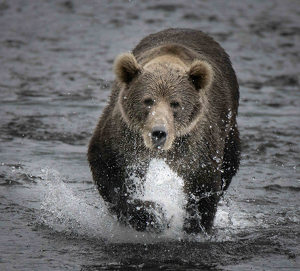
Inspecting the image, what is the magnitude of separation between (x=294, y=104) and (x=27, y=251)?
7804mm

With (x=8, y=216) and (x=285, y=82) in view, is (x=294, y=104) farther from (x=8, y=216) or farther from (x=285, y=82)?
(x=8, y=216)

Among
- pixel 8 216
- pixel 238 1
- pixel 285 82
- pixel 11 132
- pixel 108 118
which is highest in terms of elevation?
pixel 108 118

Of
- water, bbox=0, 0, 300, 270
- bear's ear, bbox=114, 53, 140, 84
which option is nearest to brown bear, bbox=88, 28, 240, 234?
bear's ear, bbox=114, 53, 140, 84

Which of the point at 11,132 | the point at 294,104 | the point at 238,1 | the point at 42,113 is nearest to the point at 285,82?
the point at 294,104

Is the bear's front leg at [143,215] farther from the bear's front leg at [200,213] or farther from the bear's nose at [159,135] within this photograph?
the bear's nose at [159,135]

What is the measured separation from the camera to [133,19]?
20219mm

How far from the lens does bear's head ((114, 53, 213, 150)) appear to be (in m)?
5.36

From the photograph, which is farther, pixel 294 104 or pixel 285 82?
pixel 285 82

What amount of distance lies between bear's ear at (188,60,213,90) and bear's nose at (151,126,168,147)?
2.49 ft

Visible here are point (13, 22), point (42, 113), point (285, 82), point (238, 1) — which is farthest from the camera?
point (238, 1)

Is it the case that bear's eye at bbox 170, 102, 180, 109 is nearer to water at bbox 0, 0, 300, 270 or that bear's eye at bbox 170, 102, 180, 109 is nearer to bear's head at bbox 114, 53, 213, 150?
bear's head at bbox 114, 53, 213, 150

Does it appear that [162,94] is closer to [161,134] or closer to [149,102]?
[149,102]

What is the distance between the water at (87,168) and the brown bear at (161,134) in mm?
173

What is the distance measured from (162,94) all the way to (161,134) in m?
0.51
